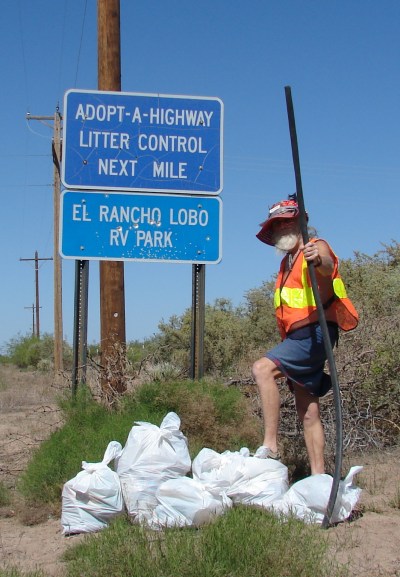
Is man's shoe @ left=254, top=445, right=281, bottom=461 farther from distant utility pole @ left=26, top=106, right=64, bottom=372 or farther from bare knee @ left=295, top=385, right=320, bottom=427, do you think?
distant utility pole @ left=26, top=106, right=64, bottom=372

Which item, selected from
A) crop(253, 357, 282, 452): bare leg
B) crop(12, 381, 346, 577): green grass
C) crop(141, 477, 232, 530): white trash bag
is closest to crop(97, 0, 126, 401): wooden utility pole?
crop(12, 381, 346, 577): green grass

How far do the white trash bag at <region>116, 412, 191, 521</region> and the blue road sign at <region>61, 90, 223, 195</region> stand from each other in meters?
2.93

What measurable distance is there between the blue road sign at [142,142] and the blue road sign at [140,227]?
0.12 meters

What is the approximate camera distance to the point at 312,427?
507 cm

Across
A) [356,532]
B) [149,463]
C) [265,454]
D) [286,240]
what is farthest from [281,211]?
[356,532]

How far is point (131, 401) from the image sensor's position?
264 inches

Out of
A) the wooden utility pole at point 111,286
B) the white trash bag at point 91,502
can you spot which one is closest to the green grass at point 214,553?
the white trash bag at point 91,502

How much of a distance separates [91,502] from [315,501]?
55.5 inches

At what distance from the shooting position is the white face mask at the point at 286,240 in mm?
5133

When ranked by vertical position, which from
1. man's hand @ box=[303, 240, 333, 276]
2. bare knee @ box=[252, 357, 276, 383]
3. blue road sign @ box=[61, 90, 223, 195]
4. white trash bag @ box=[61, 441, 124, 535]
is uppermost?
blue road sign @ box=[61, 90, 223, 195]

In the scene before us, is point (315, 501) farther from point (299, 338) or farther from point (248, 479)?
point (299, 338)

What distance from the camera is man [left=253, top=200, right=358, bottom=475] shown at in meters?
4.93

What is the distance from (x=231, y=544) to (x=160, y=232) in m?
3.97

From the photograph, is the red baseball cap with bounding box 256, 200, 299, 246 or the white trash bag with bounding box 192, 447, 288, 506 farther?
the red baseball cap with bounding box 256, 200, 299, 246
